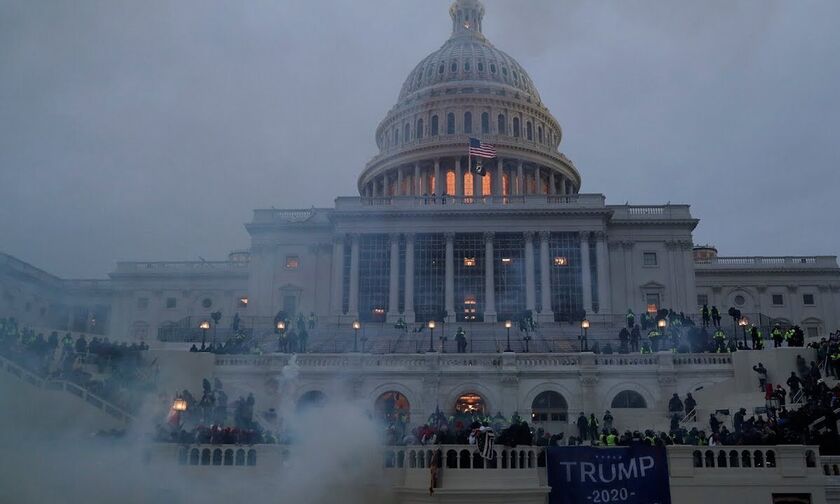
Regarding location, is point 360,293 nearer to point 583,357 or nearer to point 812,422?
point 583,357

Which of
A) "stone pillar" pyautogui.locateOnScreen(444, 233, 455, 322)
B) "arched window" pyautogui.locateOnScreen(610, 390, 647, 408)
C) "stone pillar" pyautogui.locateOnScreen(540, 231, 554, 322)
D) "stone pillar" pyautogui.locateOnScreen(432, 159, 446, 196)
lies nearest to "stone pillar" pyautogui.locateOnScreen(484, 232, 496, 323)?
"stone pillar" pyautogui.locateOnScreen(444, 233, 455, 322)

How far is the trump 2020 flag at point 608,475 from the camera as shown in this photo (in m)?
23.8

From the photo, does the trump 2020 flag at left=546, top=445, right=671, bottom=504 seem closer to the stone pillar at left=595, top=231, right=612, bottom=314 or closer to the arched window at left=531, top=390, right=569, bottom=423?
the arched window at left=531, top=390, right=569, bottom=423

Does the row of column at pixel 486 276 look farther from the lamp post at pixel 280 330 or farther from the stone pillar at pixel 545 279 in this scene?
the lamp post at pixel 280 330

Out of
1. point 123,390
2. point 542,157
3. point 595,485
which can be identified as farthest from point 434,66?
point 595,485

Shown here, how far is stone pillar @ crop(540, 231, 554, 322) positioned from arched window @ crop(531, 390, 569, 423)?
83.7ft

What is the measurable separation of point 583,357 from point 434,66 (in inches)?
2931

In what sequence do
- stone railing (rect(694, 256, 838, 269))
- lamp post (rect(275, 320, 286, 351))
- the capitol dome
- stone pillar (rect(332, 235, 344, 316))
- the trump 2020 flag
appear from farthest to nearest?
the capitol dome, stone railing (rect(694, 256, 838, 269)), stone pillar (rect(332, 235, 344, 316)), lamp post (rect(275, 320, 286, 351)), the trump 2020 flag

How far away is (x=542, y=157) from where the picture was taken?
95688 millimetres

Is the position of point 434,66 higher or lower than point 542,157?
higher

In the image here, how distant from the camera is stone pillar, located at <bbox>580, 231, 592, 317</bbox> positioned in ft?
226

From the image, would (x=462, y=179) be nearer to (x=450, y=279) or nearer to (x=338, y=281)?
(x=450, y=279)

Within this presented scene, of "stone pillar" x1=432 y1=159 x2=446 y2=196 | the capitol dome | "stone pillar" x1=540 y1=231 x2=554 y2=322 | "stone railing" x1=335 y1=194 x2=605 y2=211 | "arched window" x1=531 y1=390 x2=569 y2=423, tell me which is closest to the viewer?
"arched window" x1=531 y1=390 x2=569 y2=423

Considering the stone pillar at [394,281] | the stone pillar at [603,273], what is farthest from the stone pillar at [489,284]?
the stone pillar at [603,273]
